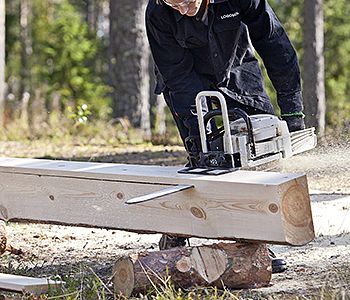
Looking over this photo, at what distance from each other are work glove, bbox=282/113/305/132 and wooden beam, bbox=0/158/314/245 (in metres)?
0.64

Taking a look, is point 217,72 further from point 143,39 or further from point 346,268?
point 143,39

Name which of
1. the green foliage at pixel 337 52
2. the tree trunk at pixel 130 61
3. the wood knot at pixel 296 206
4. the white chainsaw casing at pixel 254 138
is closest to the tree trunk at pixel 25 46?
the green foliage at pixel 337 52

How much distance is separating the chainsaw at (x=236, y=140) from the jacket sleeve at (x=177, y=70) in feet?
1.08

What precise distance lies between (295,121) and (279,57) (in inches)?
16.5

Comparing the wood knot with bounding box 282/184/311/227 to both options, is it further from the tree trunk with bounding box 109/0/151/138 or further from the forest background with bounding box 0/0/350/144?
the tree trunk with bounding box 109/0/151/138

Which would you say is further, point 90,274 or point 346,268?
point 90,274

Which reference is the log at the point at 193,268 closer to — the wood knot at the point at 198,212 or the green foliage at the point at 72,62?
the wood knot at the point at 198,212

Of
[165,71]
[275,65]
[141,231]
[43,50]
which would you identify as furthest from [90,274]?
[43,50]

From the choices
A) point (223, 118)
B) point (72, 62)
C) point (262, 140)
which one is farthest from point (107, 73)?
point (223, 118)

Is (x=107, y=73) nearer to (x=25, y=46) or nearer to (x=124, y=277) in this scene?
(x=25, y=46)

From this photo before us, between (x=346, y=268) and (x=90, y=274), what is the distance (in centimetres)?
155

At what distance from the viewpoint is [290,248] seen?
556 cm

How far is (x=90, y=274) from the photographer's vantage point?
5016 millimetres

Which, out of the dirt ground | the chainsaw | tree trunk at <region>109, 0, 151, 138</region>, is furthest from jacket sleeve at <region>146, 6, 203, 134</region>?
tree trunk at <region>109, 0, 151, 138</region>
